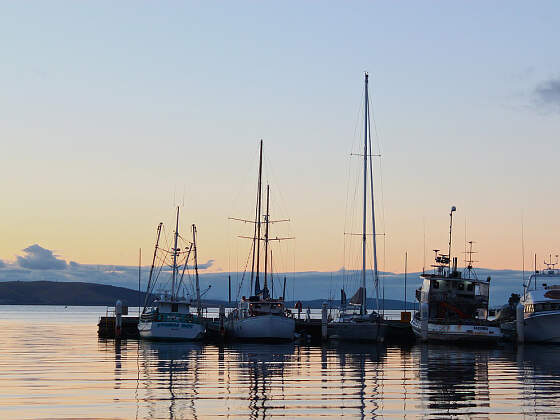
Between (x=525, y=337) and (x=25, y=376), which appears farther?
(x=525, y=337)

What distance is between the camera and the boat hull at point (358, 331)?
217ft

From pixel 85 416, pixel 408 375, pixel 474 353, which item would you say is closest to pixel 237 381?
pixel 408 375

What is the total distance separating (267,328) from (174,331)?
716 cm

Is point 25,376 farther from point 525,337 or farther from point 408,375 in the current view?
point 525,337

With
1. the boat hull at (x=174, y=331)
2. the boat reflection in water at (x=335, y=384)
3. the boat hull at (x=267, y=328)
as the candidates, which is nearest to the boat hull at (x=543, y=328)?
the boat reflection in water at (x=335, y=384)

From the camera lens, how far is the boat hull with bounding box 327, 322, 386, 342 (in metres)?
66.2

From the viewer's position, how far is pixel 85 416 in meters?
22.9

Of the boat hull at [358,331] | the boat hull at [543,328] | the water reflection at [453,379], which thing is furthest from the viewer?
the boat hull at [543,328]

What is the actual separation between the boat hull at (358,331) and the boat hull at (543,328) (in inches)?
449

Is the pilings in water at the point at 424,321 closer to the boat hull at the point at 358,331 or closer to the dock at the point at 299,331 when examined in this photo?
the boat hull at the point at 358,331

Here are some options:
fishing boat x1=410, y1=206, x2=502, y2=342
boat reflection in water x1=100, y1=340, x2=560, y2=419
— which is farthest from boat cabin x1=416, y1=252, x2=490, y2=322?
boat reflection in water x1=100, y1=340, x2=560, y2=419

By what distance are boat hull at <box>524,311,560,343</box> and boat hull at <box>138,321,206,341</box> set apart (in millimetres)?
24990

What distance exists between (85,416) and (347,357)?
28.9 metres

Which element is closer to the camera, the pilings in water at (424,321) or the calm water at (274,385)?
the calm water at (274,385)
